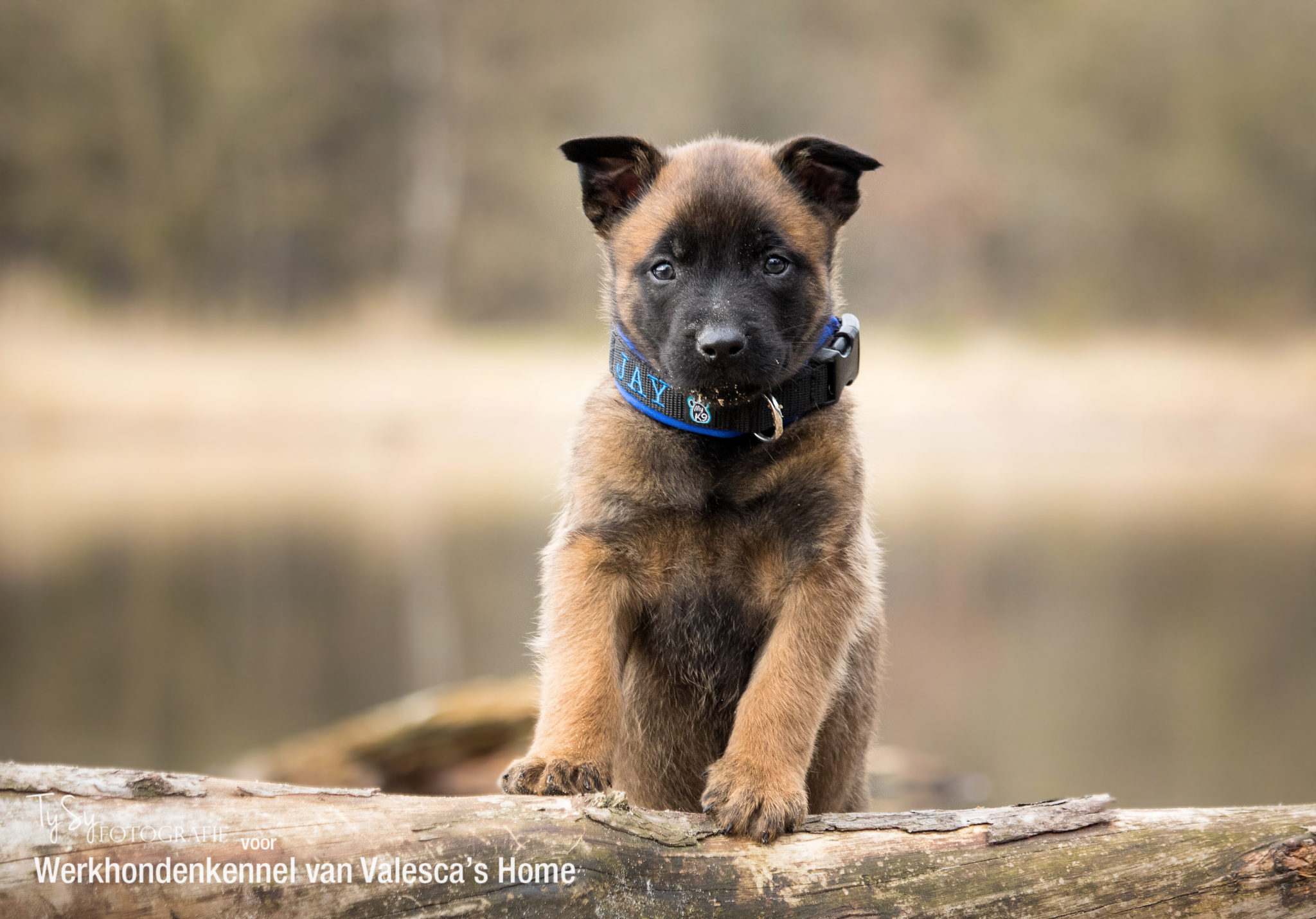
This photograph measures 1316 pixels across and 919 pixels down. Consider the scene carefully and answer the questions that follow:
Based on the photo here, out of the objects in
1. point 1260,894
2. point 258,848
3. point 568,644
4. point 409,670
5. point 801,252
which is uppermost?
point 801,252

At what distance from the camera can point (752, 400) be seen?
343cm

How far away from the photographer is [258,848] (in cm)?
261

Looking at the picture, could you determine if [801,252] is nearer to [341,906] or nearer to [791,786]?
[791,786]

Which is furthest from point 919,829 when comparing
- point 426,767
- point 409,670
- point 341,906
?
point 409,670

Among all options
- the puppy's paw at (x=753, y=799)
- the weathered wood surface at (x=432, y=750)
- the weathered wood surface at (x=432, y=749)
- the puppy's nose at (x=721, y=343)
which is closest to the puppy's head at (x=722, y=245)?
the puppy's nose at (x=721, y=343)

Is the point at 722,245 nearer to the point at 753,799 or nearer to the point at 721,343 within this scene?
the point at 721,343

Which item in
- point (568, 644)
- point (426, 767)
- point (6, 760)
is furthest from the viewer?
point (426, 767)

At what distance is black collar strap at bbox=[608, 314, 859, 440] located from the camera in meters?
3.46

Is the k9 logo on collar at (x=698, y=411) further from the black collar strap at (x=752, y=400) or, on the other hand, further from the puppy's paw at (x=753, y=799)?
the puppy's paw at (x=753, y=799)

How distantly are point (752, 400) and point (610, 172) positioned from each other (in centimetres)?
104

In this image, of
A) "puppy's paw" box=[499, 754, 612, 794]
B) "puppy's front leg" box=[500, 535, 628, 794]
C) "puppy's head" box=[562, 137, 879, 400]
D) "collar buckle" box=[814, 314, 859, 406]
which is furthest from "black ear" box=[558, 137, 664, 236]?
"puppy's paw" box=[499, 754, 612, 794]

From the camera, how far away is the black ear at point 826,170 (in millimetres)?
3668

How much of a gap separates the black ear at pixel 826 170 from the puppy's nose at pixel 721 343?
82 cm

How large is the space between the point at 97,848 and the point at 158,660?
912cm
